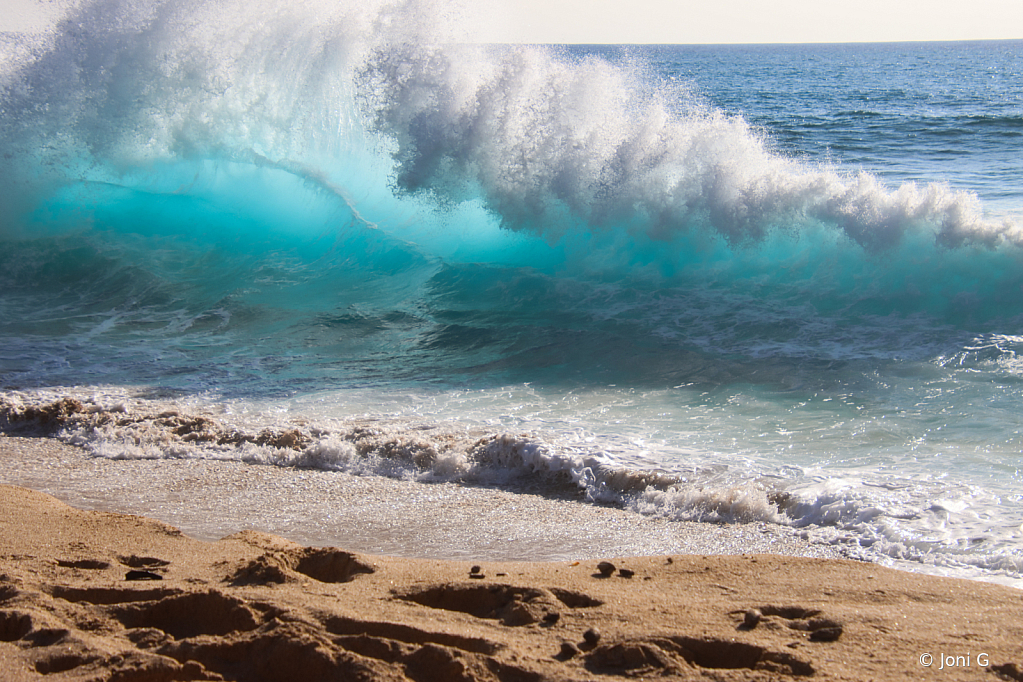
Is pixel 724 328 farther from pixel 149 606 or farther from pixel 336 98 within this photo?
pixel 336 98

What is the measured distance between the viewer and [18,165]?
11578 mm

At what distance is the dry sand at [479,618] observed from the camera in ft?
7.43

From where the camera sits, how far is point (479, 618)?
2.57m

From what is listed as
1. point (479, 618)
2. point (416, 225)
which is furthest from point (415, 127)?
point (479, 618)

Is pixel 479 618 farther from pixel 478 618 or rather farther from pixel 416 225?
pixel 416 225

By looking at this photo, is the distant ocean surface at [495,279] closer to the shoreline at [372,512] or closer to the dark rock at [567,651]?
the shoreline at [372,512]


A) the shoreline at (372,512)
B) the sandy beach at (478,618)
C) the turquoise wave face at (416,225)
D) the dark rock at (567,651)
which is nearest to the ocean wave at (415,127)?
the turquoise wave face at (416,225)

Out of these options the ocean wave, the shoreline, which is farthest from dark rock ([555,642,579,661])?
the ocean wave

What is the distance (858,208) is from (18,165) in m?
12.1

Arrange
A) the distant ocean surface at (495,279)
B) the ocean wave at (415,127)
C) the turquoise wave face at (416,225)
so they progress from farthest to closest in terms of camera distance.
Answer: the ocean wave at (415,127)
the turquoise wave face at (416,225)
the distant ocean surface at (495,279)

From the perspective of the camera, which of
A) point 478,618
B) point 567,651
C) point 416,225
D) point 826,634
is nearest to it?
point 567,651

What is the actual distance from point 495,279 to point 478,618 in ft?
23.6

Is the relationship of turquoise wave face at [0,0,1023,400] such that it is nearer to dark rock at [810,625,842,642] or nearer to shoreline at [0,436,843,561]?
shoreline at [0,436,843,561]

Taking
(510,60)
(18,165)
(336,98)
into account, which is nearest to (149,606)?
(510,60)
